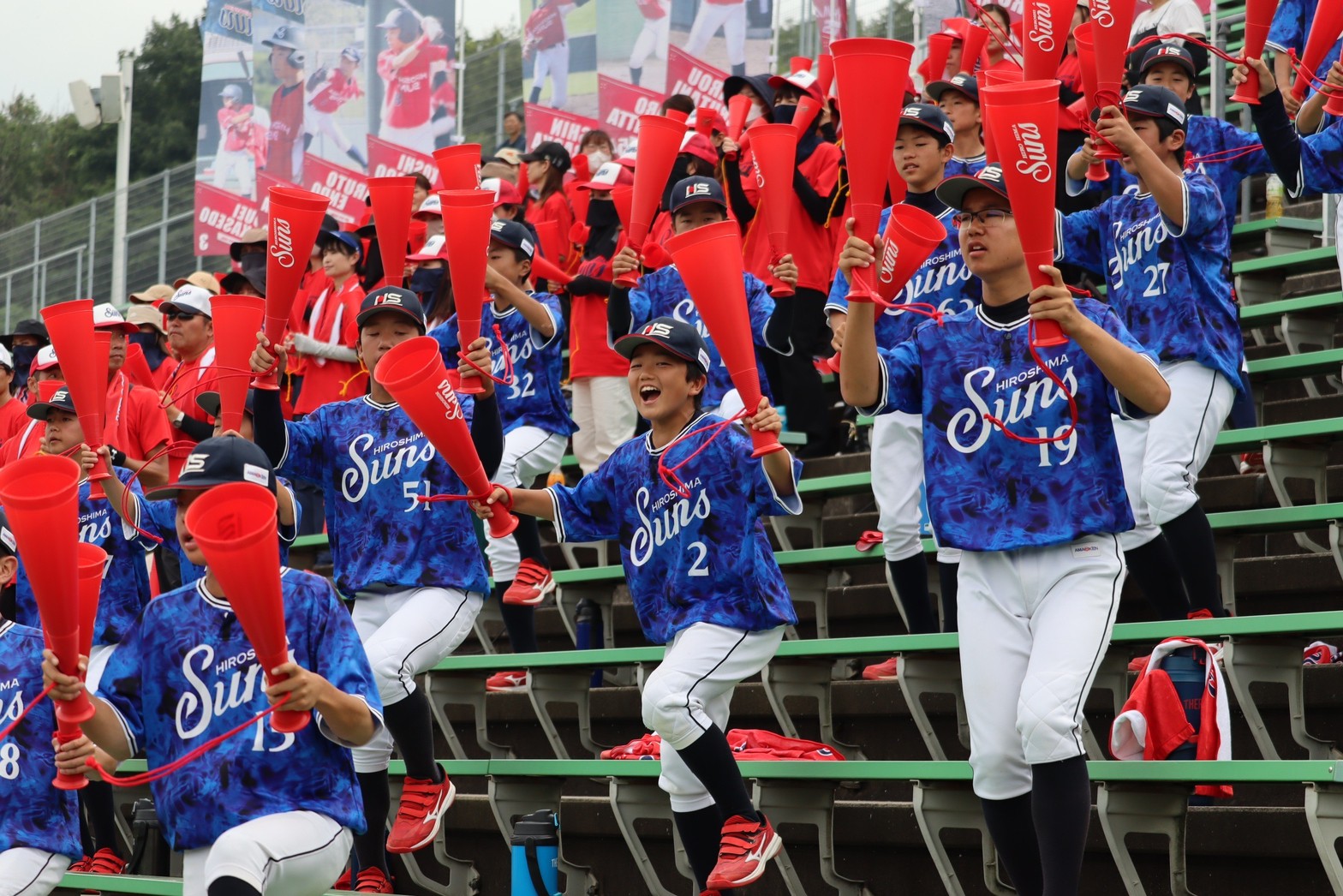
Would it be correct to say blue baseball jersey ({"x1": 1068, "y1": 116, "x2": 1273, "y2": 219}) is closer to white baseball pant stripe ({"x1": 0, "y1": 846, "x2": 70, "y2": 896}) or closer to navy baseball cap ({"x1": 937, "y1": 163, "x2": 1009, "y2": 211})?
navy baseball cap ({"x1": 937, "y1": 163, "x2": 1009, "y2": 211})

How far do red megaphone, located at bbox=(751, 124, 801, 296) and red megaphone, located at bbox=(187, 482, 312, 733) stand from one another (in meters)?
3.03

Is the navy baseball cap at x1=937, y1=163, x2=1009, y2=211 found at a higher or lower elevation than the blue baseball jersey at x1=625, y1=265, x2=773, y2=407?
higher

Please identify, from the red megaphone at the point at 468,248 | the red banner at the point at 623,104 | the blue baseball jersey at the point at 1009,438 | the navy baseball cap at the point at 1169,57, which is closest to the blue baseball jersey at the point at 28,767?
the red megaphone at the point at 468,248

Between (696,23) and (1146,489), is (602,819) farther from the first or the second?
(696,23)

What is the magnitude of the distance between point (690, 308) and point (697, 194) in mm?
843

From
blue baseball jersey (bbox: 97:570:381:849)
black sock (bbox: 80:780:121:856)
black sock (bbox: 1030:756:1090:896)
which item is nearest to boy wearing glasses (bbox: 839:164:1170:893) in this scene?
black sock (bbox: 1030:756:1090:896)

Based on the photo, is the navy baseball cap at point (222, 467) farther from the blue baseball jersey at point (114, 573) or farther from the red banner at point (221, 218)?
the red banner at point (221, 218)

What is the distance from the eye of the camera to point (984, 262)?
14.5 ft

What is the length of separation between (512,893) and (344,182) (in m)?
8.41

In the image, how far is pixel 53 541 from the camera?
374cm

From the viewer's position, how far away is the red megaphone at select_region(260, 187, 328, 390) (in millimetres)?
5746

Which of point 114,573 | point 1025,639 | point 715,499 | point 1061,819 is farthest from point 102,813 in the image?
point 1061,819

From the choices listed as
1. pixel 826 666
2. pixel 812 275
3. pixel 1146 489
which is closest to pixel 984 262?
pixel 1146 489

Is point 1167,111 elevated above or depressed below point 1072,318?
above
